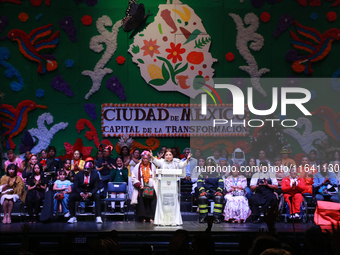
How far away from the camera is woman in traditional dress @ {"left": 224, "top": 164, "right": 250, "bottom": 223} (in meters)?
Answer: 8.30

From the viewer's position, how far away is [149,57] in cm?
1123

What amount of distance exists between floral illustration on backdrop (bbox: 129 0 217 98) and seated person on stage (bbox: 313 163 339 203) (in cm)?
361

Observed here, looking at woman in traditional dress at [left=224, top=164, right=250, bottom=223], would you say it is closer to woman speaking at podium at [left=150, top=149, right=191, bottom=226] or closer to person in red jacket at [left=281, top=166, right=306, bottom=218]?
person in red jacket at [left=281, top=166, right=306, bottom=218]

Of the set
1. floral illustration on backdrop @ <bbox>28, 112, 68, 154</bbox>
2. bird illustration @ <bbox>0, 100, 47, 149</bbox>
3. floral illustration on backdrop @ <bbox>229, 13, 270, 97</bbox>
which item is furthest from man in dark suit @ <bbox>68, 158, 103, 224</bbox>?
floral illustration on backdrop @ <bbox>229, 13, 270, 97</bbox>

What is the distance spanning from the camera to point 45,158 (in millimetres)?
10039

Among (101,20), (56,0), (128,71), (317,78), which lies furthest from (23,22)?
(317,78)

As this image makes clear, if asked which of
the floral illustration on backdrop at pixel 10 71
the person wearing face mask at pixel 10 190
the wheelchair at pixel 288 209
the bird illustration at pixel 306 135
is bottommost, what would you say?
the wheelchair at pixel 288 209

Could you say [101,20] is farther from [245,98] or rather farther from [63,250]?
[63,250]

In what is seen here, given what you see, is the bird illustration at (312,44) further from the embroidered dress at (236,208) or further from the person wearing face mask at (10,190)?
the person wearing face mask at (10,190)

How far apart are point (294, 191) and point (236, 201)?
119cm

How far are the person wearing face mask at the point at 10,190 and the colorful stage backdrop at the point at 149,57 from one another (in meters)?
2.43

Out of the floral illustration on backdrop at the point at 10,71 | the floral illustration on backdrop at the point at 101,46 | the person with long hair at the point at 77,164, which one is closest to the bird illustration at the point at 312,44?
the floral illustration on backdrop at the point at 101,46

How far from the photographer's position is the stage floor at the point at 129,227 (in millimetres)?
6945

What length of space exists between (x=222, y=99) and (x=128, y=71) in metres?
2.56
